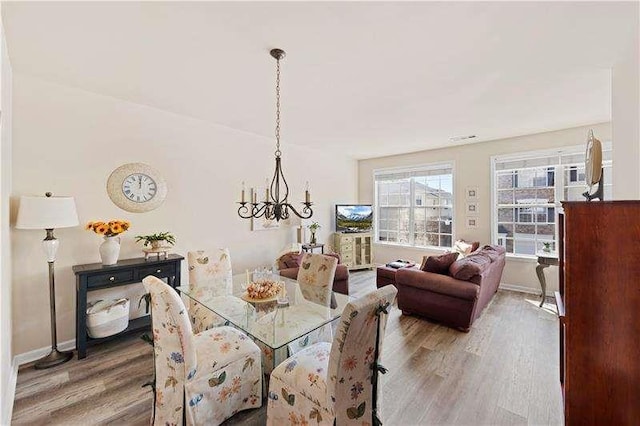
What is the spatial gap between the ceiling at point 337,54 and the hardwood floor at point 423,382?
259 cm

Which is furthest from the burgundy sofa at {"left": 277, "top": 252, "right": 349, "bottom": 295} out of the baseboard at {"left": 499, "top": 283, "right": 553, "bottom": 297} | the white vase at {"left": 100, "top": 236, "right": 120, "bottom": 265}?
the baseboard at {"left": 499, "top": 283, "right": 553, "bottom": 297}

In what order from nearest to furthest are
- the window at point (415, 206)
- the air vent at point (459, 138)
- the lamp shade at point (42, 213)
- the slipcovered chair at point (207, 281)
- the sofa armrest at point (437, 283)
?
the lamp shade at point (42, 213) < the slipcovered chair at point (207, 281) < the sofa armrest at point (437, 283) < the air vent at point (459, 138) < the window at point (415, 206)

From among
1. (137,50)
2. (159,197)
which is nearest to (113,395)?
(159,197)

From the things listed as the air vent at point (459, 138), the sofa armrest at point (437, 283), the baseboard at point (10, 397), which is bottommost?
the baseboard at point (10, 397)

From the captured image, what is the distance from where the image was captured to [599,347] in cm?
140

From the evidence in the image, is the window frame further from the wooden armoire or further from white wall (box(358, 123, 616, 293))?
the wooden armoire

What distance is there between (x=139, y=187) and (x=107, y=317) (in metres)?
1.42

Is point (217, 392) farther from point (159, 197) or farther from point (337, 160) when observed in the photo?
point (337, 160)

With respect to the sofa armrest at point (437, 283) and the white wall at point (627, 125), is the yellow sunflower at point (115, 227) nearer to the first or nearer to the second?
the sofa armrest at point (437, 283)

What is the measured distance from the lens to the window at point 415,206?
5461 millimetres

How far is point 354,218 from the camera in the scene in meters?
6.00

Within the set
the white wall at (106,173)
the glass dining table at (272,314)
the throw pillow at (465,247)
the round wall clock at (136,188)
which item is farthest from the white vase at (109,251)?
the throw pillow at (465,247)

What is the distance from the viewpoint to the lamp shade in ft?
7.40

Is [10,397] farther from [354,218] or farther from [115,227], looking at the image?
[354,218]
